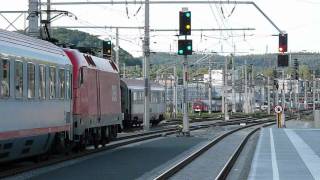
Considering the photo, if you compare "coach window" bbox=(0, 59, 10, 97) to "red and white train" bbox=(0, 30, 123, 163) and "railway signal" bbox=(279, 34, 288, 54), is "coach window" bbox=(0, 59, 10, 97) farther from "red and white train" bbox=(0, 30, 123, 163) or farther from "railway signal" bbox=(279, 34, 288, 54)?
"railway signal" bbox=(279, 34, 288, 54)

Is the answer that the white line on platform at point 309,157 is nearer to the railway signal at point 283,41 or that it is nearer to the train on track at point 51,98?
the railway signal at point 283,41

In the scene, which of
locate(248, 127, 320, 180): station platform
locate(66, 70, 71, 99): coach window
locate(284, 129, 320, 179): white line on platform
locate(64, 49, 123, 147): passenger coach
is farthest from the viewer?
locate(64, 49, 123, 147): passenger coach

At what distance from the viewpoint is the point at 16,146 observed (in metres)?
16.0

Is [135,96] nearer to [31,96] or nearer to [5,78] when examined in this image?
[31,96]

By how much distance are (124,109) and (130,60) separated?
110 m

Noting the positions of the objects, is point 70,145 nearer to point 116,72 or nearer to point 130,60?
point 116,72

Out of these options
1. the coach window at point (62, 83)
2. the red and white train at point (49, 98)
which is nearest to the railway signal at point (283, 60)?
the red and white train at point (49, 98)

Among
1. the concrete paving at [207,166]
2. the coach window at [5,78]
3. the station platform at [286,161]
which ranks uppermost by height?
the coach window at [5,78]

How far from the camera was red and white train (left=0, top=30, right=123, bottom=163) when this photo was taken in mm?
15414

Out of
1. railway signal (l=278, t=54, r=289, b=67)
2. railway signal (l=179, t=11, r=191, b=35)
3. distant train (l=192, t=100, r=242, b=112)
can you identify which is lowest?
distant train (l=192, t=100, r=242, b=112)

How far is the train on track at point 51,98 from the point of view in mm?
15453

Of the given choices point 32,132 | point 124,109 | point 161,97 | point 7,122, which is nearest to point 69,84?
point 32,132

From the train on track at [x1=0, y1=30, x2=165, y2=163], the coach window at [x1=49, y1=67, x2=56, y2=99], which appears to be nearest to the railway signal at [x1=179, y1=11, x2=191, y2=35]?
the train on track at [x1=0, y1=30, x2=165, y2=163]

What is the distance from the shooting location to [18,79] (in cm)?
Answer: 1584
